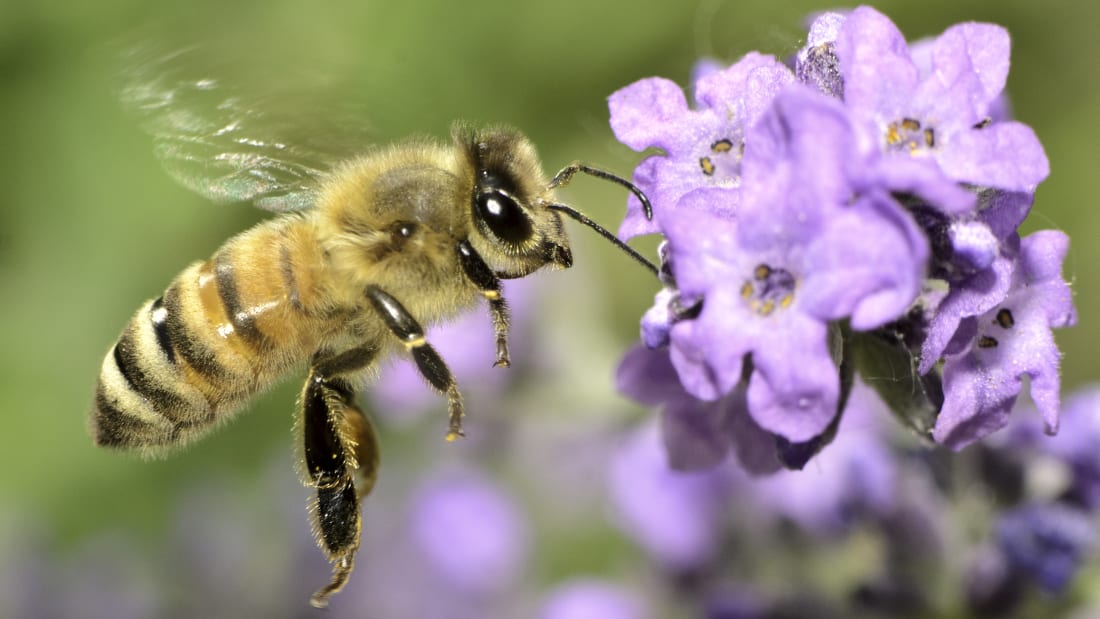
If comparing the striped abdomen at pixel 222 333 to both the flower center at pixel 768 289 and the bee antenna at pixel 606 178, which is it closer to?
the bee antenna at pixel 606 178

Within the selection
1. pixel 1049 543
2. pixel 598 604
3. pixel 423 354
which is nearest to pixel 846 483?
pixel 1049 543

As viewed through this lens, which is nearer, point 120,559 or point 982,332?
point 982,332

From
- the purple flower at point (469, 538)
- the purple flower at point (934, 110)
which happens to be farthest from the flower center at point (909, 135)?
the purple flower at point (469, 538)

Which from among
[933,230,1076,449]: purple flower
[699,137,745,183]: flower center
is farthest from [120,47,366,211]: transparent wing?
[933,230,1076,449]: purple flower

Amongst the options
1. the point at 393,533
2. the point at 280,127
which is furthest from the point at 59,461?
the point at 280,127

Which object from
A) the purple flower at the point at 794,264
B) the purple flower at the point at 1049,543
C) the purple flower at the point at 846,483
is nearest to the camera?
the purple flower at the point at 794,264

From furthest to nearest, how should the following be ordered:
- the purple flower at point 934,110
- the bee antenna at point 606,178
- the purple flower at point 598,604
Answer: the purple flower at point 598,604 < the bee antenna at point 606,178 < the purple flower at point 934,110

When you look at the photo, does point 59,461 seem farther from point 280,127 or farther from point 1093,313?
A: point 1093,313

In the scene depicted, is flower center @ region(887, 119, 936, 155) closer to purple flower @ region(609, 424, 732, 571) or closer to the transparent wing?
the transparent wing
